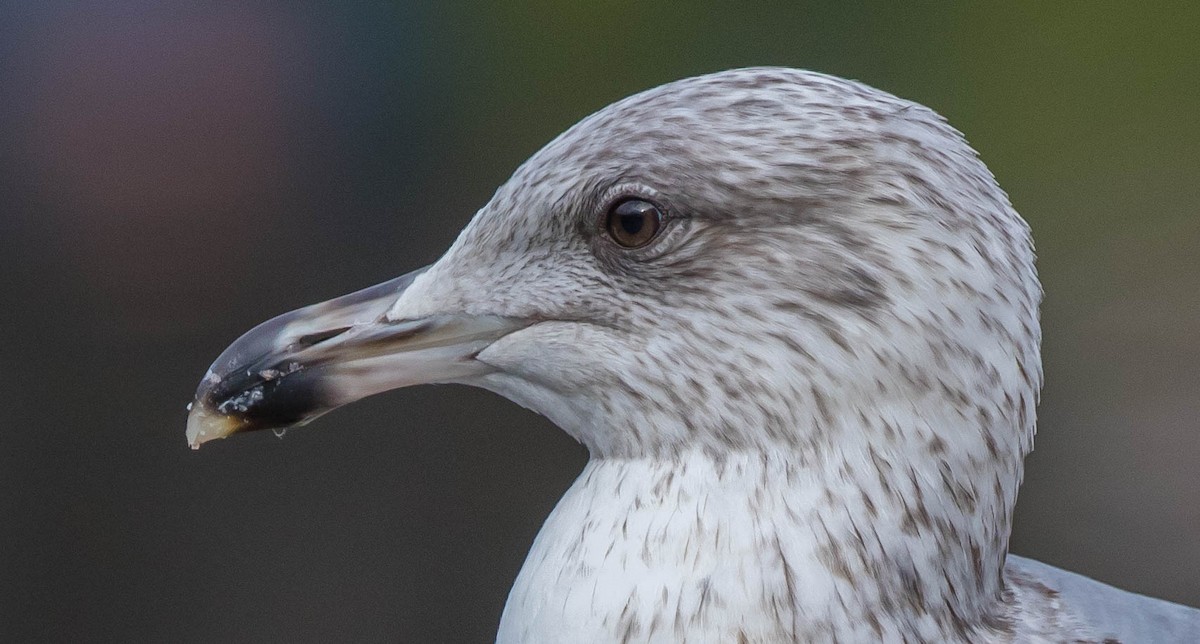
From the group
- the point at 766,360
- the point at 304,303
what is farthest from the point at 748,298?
the point at 304,303

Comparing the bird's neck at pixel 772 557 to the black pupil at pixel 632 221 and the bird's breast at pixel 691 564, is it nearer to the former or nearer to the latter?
the bird's breast at pixel 691 564

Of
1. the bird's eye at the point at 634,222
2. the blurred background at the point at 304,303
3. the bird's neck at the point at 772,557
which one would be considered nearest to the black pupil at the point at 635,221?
the bird's eye at the point at 634,222

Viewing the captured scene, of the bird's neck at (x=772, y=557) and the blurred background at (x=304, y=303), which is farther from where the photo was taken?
the blurred background at (x=304, y=303)

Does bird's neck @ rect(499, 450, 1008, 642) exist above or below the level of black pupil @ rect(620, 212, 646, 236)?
below

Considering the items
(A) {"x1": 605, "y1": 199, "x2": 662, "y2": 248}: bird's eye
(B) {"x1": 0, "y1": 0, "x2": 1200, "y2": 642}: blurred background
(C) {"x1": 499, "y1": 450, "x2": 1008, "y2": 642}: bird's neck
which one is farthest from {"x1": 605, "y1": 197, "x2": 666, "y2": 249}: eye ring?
(B) {"x1": 0, "y1": 0, "x2": 1200, "y2": 642}: blurred background

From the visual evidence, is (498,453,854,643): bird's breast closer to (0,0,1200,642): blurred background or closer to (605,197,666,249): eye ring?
(605,197,666,249): eye ring

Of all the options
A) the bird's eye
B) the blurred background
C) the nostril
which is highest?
the bird's eye
